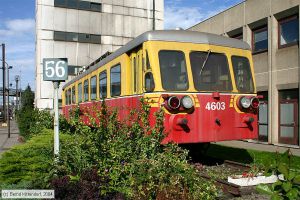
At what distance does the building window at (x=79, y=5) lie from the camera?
141ft

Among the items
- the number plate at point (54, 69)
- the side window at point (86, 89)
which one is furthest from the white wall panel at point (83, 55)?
the number plate at point (54, 69)

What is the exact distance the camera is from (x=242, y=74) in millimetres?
10297

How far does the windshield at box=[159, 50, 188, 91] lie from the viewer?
9.25m

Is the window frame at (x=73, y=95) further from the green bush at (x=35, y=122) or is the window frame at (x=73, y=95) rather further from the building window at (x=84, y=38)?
the building window at (x=84, y=38)

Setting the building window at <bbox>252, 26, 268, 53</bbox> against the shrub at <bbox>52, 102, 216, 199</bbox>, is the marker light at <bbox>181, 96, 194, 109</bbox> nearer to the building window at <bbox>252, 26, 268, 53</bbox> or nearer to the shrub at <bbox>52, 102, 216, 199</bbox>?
the shrub at <bbox>52, 102, 216, 199</bbox>

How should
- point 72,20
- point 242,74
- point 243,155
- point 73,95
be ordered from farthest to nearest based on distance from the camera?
point 72,20 < point 73,95 < point 243,155 < point 242,74

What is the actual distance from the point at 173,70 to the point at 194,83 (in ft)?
1.92

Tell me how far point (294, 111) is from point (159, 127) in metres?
12.1

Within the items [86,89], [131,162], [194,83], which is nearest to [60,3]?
[86,89]

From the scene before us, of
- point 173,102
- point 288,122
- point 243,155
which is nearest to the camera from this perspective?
point 173,102

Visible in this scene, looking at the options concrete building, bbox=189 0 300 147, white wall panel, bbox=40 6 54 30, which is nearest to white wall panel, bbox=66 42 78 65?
white wall panel, bbox=40 6 54 30

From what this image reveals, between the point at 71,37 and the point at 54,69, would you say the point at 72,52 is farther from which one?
the point at 54,69

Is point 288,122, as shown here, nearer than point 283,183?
No

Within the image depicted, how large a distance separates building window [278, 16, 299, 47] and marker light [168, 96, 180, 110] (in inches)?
Result: 414
